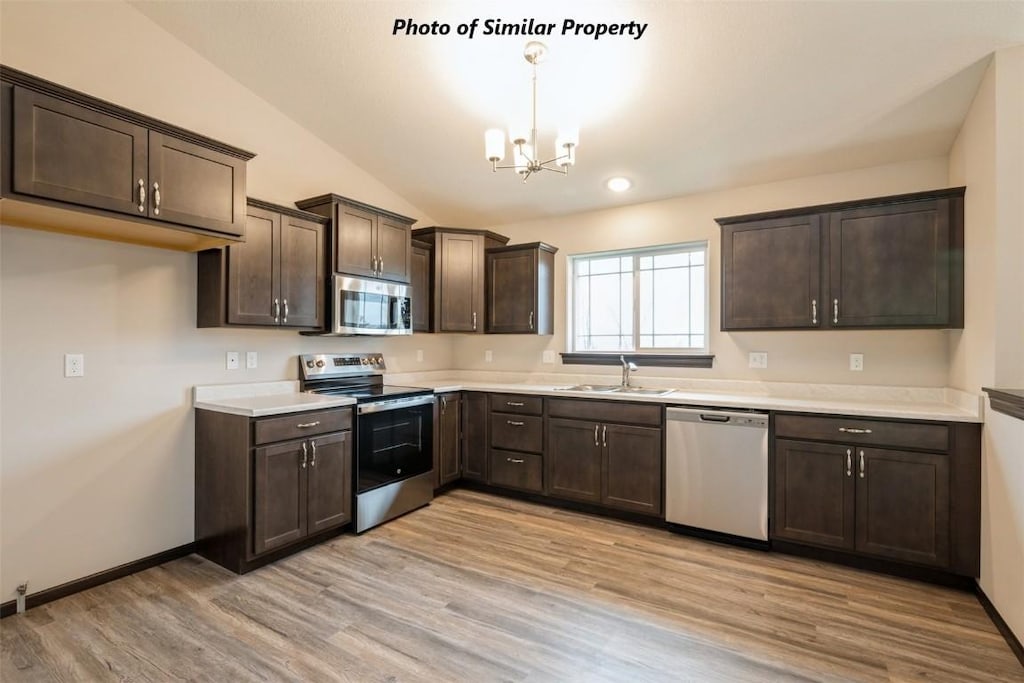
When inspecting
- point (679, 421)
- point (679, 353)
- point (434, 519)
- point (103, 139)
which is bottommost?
point (434, 519)

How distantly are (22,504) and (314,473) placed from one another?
130 cm

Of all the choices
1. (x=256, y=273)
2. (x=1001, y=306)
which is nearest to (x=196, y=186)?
(x=256, y=273)

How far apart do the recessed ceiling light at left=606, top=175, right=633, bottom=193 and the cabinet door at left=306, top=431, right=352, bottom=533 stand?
272 cm

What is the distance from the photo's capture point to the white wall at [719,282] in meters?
3.14

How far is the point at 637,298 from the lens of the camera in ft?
13.9

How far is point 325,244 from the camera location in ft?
11.3

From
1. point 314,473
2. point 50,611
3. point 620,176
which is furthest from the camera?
point 620,176

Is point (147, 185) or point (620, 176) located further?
point (620, 176)

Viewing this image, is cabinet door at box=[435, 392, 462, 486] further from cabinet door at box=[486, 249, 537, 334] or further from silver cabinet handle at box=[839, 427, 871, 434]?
silver cabinet handle at box=[839, 427, 871, 434]

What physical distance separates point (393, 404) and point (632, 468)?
1748 mm

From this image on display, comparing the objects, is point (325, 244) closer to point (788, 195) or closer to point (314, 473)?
point (314, 473)

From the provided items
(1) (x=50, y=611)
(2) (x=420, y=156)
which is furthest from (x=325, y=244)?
(1) (x=50, y=611)

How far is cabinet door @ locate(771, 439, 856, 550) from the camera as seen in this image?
279 cm

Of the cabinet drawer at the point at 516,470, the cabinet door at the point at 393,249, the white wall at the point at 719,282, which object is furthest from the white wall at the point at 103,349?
the white wall at the point at 719,282
